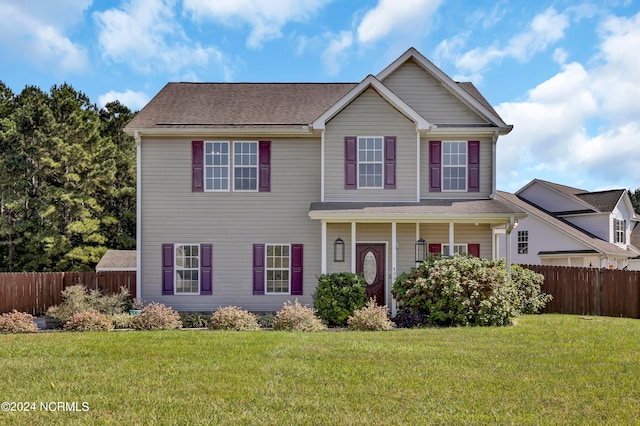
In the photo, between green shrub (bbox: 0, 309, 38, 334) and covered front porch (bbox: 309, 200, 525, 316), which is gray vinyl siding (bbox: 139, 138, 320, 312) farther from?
green shrub (bbox: 0, 309, 38, 334)

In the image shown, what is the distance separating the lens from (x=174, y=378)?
7664mm

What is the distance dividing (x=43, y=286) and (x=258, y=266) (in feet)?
24.9

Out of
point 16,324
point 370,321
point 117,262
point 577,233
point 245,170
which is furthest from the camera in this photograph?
point 577,233

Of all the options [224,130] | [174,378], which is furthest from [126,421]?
[224,130]

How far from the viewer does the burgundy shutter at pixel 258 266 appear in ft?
54.5

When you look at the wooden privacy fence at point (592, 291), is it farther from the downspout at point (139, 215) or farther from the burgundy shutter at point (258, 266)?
the downspout at point (139, 215)

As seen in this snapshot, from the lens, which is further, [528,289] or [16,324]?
[528,289]

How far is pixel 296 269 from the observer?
16.6 m

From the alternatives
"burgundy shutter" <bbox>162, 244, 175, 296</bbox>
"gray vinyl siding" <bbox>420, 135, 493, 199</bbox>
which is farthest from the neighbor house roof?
"burgundy shutter" <bbox>162, 244, 175, 296</bbox>

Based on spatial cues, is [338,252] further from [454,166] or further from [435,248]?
[454,166]

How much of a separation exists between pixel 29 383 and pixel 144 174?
9966 mm

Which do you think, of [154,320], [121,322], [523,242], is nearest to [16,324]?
[121,322]

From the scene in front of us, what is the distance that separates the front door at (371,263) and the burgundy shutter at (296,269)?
5.92 ft

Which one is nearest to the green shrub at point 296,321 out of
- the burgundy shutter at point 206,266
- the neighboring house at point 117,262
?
the burgundy shutter at point 206,266
